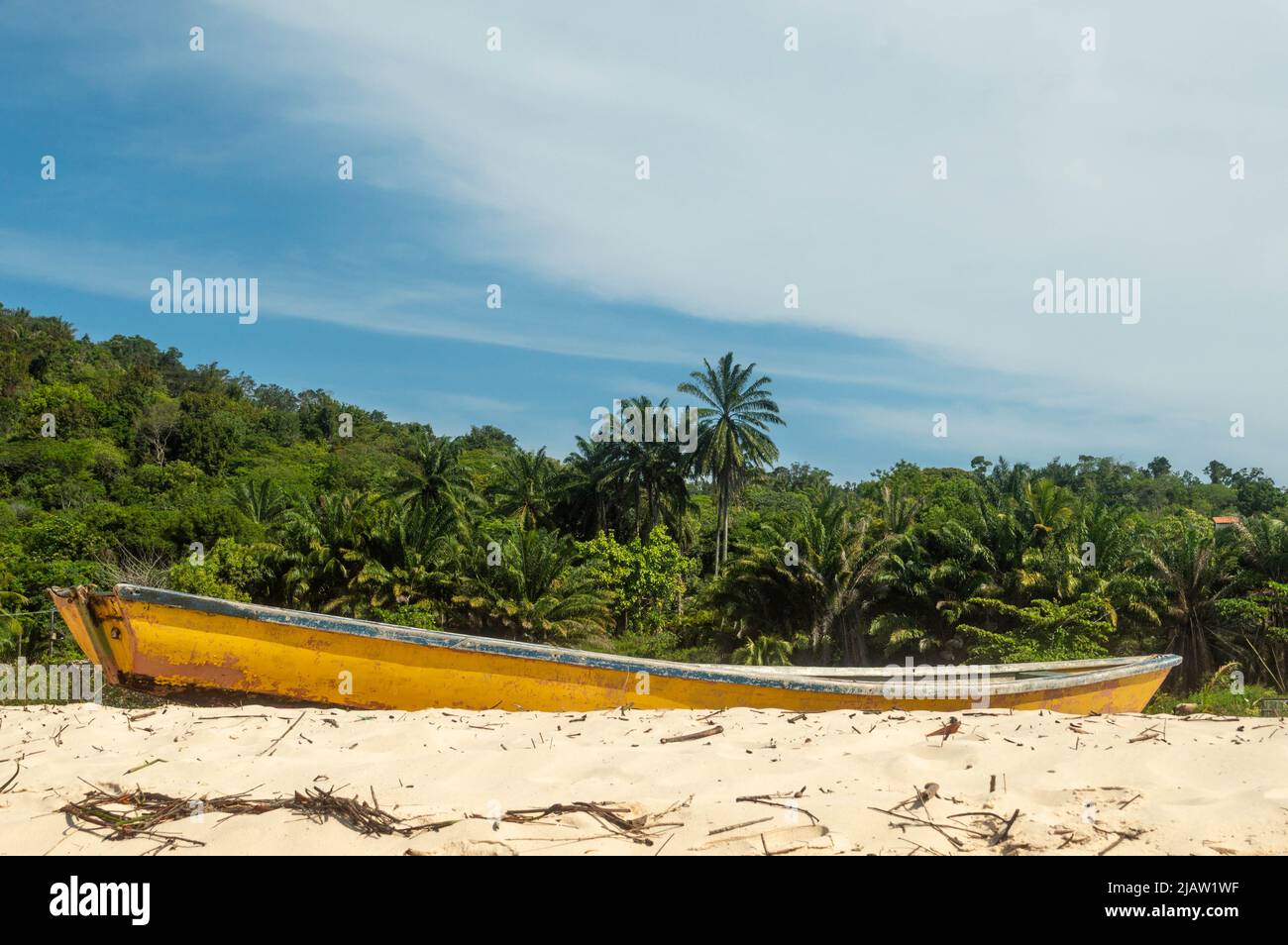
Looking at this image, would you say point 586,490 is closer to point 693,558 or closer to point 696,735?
point 693,558

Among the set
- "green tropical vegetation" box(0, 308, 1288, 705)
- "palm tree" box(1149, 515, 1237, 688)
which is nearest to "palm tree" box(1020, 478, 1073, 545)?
"green tropical vegetation" box(0, 308, 1288, 705)

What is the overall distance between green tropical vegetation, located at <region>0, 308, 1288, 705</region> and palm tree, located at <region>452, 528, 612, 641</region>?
10 cm

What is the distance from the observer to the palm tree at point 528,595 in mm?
29844

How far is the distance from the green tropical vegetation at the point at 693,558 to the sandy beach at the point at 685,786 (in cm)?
1662

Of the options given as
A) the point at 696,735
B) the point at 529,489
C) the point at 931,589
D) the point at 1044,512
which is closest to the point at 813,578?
the point at 931,589

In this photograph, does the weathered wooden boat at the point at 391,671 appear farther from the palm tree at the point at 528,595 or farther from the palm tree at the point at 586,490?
the palm tree at the point at 586,490

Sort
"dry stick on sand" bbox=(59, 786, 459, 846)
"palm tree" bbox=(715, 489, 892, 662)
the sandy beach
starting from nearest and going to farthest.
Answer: the sandy beach
"dry stick on sand" bbox=(59, 786, 459, 846)
"palm tree" bbox=(715, 489, 892, 662)

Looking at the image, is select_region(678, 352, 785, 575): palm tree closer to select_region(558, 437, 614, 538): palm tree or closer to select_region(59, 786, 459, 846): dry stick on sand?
select_region(558, 437, 614, 538): palm tree

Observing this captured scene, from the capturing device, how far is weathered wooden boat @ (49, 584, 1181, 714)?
7270 mm

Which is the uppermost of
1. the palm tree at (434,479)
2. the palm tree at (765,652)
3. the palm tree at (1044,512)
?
the palm tree at (434,479)

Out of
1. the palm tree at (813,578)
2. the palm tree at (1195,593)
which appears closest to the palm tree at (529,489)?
the palm tree at (813,578)

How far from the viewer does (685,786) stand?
3635mm

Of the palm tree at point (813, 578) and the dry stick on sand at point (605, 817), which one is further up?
the dry stick on sand at point (605, 817)
